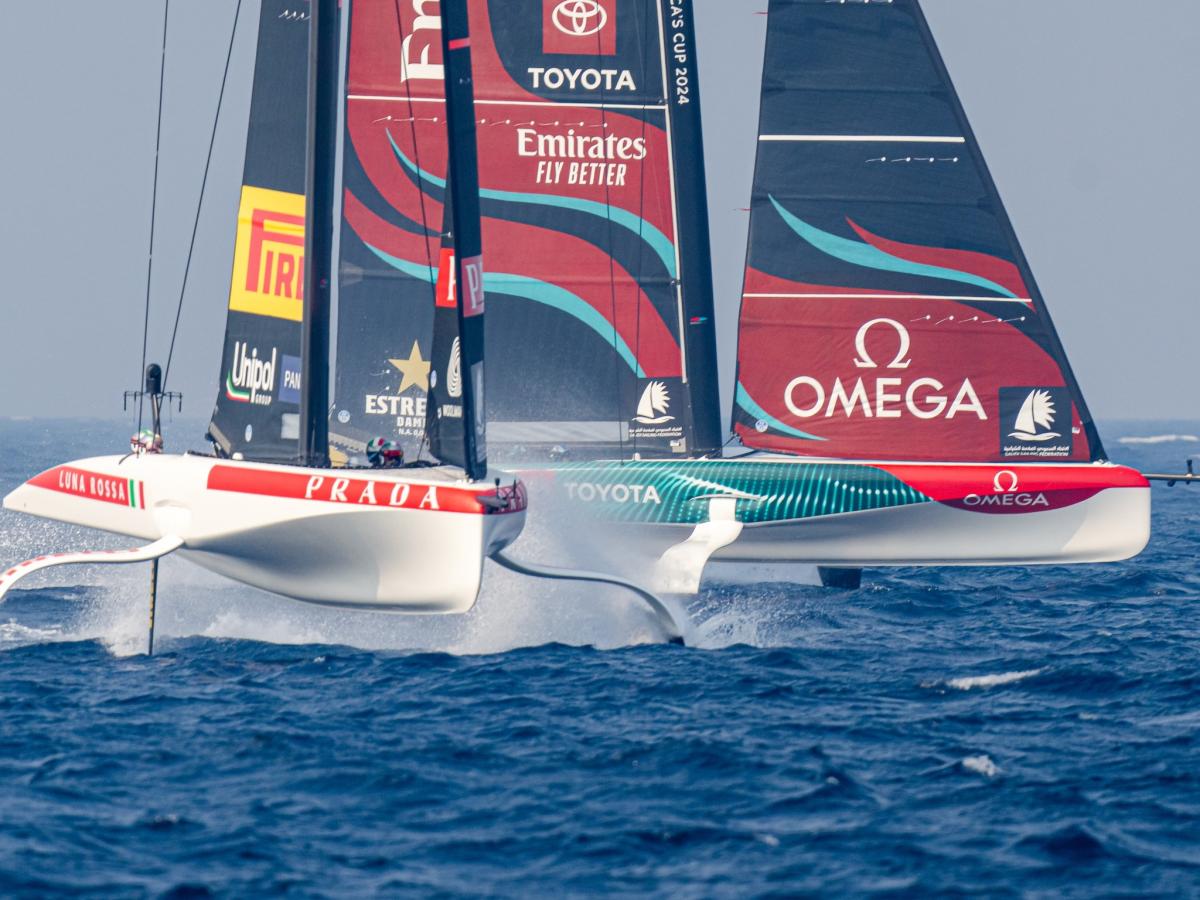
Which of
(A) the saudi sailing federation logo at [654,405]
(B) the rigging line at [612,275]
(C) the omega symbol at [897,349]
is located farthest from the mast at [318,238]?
(C) the omega symbol at [897,349]

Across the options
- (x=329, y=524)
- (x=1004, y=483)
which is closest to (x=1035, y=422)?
(x=1004, y=483)

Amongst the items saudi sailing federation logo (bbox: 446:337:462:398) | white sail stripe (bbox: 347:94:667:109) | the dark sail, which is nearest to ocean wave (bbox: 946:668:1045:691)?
saudi sailing federation logo (bbox: 446:337:462:398)

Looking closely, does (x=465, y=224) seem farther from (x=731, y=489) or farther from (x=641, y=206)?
(x=731, y=489)

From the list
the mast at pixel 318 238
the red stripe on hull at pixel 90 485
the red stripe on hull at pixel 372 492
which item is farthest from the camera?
the red stripe on hull at pixel 90 485

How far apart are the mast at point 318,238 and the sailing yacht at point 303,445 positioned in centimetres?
2

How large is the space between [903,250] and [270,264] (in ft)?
26.9

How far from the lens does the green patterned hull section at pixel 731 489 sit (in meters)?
20.4

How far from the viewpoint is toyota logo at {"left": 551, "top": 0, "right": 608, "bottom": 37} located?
21.2 metres

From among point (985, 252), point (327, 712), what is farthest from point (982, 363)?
point (327, 712)

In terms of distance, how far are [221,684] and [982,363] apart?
416 inches

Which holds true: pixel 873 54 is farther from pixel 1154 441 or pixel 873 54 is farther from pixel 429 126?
pixel 1154 441

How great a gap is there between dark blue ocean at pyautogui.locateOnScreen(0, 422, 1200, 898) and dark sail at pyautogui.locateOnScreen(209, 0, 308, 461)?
2.24 meters

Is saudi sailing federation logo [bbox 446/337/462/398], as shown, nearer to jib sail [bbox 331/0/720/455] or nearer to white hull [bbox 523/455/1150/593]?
white hull [bbox 523/455/1150/593]

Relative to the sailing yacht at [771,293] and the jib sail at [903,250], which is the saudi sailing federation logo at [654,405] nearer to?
the sailing yacht at [771,293]
